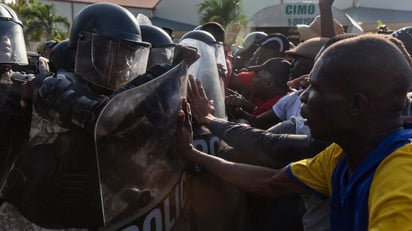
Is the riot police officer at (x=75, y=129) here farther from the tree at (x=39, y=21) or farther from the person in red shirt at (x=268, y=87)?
the tree at (x=39, y=21)

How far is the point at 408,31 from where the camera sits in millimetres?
3057

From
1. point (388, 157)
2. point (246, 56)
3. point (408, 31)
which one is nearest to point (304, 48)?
point (408, 31)

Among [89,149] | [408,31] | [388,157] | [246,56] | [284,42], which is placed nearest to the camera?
[388,157]

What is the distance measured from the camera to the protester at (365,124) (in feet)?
4.18

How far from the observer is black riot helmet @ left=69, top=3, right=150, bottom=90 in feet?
7.07

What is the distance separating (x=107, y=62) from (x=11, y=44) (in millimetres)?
1913

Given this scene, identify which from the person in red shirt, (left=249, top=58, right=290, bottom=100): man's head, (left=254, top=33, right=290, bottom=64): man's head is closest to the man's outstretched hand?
the person in red shirt

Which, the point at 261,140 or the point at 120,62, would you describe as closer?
the point at 120,62

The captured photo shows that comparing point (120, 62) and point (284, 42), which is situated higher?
point (120, 62)

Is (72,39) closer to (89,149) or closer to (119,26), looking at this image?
(119,26)

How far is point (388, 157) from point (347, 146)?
211mm

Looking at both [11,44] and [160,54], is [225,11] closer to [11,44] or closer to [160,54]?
[11,44]

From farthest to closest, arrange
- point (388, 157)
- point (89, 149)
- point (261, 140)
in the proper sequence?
1. point (261, 140)
2. point (89, 149)
3. point (388, 157)

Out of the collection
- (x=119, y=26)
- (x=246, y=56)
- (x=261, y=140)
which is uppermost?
(x=119, y=26)
